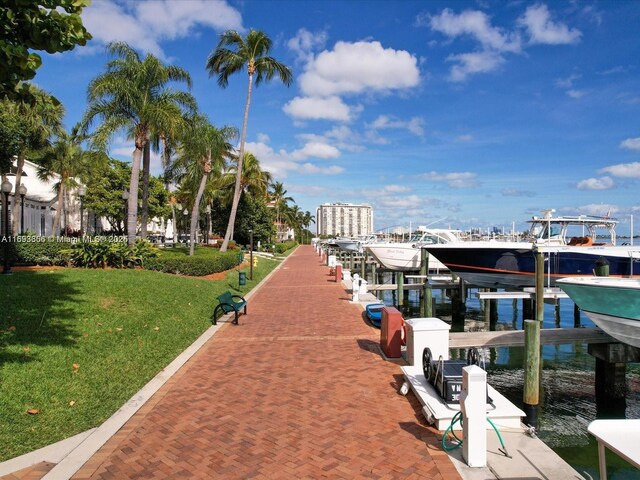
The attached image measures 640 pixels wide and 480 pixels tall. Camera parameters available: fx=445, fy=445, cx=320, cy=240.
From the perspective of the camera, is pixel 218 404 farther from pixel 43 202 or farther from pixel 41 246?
pixel 43 202

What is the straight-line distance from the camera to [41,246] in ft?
56.6

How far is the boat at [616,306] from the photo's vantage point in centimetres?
880

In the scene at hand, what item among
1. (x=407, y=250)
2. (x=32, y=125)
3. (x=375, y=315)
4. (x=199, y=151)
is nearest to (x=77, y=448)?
(x=375, y=315)

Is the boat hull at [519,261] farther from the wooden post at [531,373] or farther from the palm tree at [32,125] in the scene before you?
the palm tree at [32,125]

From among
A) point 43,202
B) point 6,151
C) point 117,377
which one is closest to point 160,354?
point 117,377

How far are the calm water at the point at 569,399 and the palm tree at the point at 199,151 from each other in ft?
57.6

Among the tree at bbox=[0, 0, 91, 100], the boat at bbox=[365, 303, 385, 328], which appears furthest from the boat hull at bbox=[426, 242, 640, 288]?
the tree at bbox=[0, 0, 91, 100]

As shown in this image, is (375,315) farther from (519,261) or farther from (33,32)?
(519,261)

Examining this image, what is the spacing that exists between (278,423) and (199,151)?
22316mm

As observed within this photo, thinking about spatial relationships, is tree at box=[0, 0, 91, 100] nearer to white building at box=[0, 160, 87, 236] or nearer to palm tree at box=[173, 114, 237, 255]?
palm tree at box=[173, 114, 237, 255]

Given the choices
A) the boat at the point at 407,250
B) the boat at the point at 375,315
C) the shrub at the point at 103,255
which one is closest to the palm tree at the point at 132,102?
the shrub at the point at 103,255

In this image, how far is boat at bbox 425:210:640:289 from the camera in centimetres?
1831

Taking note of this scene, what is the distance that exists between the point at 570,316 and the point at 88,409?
956 inches

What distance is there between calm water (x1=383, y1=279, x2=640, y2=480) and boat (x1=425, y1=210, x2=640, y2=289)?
5.16 m
